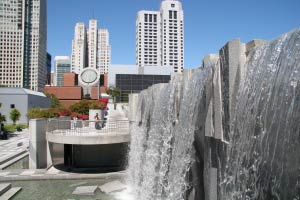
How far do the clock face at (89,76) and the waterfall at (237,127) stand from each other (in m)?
65.7

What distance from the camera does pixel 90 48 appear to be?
507 feet

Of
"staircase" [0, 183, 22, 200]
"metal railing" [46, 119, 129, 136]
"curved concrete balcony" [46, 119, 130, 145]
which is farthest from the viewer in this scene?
"metal railing" [46, 119, 129, 136]

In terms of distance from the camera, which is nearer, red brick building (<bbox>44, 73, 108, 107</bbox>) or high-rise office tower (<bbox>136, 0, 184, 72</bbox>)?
red brick building (<bbox>44, 73, 108, 107</bbox>)

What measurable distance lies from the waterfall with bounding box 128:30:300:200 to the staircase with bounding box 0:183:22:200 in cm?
699

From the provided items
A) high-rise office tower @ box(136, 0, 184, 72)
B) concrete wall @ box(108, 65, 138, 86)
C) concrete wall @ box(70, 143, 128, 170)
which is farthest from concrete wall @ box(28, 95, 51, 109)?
high-rise office tower @ box(136, 0, 184, 72)

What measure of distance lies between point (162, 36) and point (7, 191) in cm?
11570

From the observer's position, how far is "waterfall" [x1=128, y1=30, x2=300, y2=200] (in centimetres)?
427

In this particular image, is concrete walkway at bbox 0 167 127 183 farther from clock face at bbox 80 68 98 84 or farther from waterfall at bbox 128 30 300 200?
clock face at bbox 80 68 98 84

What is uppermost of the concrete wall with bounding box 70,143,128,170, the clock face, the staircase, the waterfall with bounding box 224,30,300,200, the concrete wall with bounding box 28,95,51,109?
the clock face

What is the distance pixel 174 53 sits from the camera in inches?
4931

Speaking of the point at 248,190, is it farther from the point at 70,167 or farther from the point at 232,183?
the point at 70,167

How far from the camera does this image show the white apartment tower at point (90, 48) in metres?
147

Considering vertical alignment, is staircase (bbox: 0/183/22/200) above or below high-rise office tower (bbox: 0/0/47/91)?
below

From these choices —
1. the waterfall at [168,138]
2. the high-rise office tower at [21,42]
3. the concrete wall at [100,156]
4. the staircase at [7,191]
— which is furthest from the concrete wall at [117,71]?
the waterfall at [168,138]
